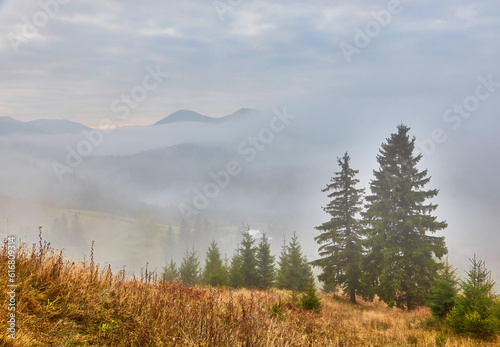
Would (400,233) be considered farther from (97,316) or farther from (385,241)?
(97,316)

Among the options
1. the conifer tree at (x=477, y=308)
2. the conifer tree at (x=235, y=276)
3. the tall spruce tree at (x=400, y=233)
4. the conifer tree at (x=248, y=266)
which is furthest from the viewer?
the conifer tree at (x=248, y=266)

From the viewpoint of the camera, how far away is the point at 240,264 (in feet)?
95.2

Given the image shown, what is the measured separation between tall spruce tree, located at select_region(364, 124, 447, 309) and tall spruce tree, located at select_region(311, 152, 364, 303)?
1105 millimetres

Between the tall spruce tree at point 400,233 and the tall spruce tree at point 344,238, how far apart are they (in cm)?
110

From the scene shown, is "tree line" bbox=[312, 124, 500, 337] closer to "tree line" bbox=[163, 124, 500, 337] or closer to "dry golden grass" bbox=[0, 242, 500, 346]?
"tree line" bbox=[163, 124, 500, 337]

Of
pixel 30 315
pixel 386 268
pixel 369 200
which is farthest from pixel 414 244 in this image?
pixel 30 315

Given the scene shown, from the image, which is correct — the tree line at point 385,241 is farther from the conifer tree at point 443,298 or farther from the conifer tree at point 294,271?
the conifer tree at point 443,298

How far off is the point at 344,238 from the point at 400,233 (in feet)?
14.7

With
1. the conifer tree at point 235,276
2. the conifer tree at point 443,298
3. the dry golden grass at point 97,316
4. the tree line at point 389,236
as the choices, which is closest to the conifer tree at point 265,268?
the conifer tree at point 235,276

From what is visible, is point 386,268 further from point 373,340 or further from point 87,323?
point 87,323

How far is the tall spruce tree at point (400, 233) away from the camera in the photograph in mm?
22156

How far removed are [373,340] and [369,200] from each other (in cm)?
1810

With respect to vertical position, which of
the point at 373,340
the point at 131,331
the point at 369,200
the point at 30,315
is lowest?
the point at 373,340

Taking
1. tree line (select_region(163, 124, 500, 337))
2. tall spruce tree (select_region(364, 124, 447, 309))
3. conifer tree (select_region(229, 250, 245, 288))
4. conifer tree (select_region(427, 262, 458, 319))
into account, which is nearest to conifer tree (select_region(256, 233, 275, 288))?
tree line (select_region(163, 124, 500, 337))
